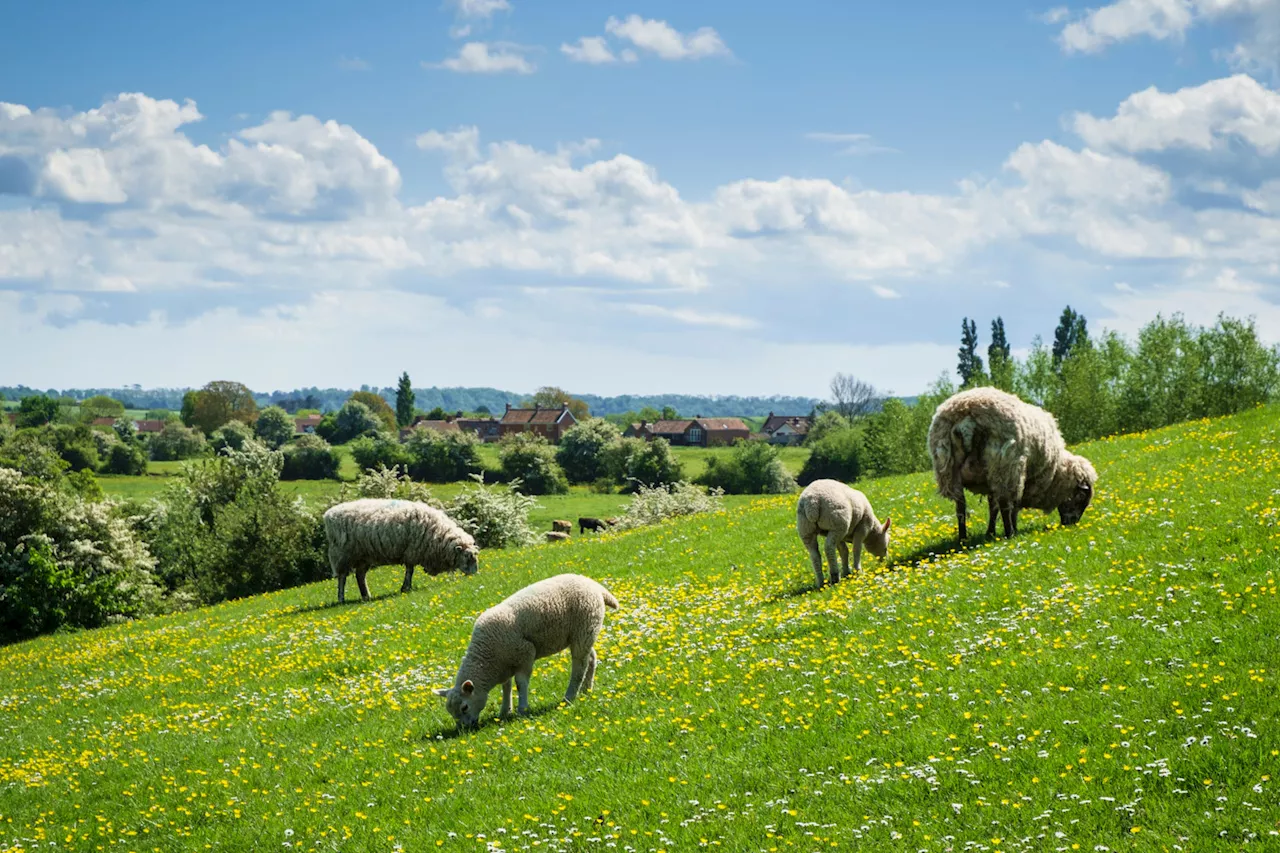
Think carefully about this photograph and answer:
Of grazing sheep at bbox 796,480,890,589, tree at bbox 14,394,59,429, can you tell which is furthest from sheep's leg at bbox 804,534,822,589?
tree at bbox 14,394,59,429

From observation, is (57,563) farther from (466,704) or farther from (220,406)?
(220,406)

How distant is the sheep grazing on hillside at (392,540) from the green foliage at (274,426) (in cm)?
12883

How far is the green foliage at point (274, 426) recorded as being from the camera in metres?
154

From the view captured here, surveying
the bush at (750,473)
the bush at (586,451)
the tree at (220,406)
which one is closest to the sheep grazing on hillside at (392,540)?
the bush at (750,473)

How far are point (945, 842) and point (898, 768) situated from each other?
1.60 metres

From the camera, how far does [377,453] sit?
11525cm

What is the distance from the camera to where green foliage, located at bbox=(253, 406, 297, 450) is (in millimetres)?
153975

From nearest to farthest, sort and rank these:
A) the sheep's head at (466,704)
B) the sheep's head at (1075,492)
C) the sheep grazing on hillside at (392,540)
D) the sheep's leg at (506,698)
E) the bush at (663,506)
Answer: the sheep's head at (466,704)
the sheep's leg at (506,698)
the sheep's head at (1075,492)
the sheep grazing on hillside at (392,540)
the bush at (663,506)

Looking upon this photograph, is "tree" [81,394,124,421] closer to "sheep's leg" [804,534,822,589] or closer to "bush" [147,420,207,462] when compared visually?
"bush" [147,420,207,462]

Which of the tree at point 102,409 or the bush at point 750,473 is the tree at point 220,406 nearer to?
the tree at point 102,409

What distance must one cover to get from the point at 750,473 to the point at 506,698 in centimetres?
9935

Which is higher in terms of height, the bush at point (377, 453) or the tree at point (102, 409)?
the tree at point (102, 409)

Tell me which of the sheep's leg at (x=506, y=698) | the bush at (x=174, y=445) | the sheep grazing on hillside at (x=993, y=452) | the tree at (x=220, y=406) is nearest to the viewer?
the sheep's leg at (x=506, y=698)

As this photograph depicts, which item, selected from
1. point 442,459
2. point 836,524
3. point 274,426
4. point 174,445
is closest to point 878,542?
point 836,524
